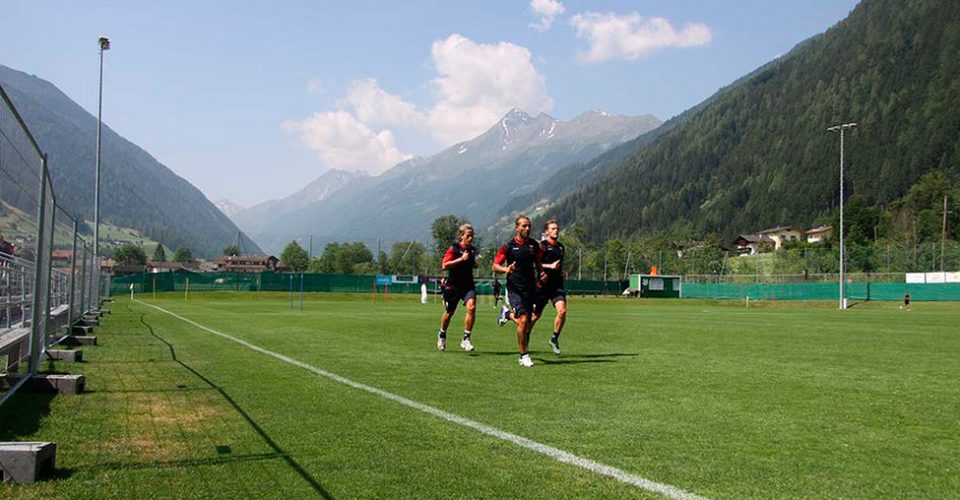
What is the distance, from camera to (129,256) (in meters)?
163

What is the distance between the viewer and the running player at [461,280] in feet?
39.0

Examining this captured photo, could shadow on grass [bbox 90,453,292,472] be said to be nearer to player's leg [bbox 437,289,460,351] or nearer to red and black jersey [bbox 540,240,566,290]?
red and black jersey [bbox 540,240,566,290]

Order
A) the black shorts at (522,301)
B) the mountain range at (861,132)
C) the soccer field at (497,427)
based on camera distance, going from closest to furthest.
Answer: the soccer field at (497,427) < the black shorts at (522,301) < the mountain range at (861,132)

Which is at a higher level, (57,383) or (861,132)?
(861,132)

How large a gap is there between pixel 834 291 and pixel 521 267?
52.9m

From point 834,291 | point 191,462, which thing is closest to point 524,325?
point 191,462

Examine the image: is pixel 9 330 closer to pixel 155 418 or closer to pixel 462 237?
pixel 155 418

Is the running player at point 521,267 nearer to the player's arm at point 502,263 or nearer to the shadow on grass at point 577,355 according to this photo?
the player's arm at point 502,263

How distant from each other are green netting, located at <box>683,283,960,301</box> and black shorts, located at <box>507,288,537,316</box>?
52092mm

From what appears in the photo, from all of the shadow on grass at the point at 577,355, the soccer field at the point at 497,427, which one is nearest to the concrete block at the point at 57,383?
the soccer field at the point at 497,427

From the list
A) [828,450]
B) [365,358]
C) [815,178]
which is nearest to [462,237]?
[365,358]

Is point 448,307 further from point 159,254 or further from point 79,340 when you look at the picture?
point 159,254

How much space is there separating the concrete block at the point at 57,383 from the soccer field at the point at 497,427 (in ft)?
1.14

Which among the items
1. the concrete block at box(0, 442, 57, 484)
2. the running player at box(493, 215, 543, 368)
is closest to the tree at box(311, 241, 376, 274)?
the running player at box(493, 215, 543, 368)
